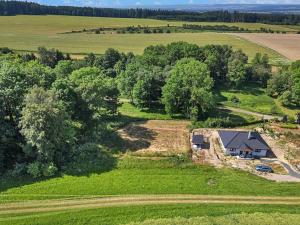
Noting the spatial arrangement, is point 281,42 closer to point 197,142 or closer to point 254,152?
point 254,152

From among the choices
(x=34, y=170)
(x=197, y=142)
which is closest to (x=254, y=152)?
(x=197, y=142)

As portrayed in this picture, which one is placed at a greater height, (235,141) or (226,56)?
(226,56)

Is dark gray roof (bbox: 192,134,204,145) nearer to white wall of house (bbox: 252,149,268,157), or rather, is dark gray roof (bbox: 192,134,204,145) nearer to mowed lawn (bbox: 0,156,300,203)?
mowed lawn (bbox: 0,156,300,203)

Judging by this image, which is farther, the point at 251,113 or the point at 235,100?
the point at 235,100

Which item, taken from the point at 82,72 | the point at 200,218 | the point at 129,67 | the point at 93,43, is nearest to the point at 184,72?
the point at 129,67

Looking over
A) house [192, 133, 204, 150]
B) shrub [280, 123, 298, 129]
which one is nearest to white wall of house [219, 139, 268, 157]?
house [192, 133, 204, 150]

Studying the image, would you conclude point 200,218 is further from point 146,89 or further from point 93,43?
point 93,43

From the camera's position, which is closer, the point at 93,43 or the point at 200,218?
the point at 200,218
